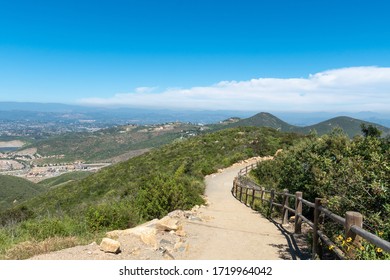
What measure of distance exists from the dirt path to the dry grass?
27cm

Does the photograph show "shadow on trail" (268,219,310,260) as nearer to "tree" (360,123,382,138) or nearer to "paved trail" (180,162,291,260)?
"paved trail" (180,162,291,260)

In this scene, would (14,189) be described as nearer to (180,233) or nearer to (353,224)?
(180,233)

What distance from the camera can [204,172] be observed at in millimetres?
27953

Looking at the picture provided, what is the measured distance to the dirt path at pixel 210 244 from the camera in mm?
6395

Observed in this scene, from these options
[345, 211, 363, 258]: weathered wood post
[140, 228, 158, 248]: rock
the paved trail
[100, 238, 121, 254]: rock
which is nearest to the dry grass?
[100, 238, 121, 254]: rock

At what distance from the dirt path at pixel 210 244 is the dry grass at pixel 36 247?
10.6 inches

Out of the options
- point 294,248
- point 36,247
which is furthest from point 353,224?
point 36,247

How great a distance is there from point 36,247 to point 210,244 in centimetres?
384

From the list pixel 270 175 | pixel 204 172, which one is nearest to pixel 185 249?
pixel 270 175

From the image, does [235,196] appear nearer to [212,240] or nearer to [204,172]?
[204,172]

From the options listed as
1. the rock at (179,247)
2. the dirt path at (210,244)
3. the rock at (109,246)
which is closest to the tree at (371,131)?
the dirt path at (210,244)

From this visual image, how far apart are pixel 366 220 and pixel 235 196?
14726mm

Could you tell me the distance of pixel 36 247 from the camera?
604cm
